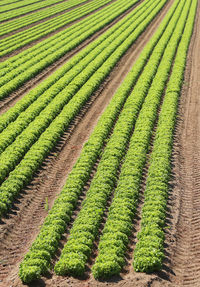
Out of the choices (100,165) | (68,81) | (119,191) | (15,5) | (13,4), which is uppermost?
(13,4)

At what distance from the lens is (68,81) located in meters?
35.4

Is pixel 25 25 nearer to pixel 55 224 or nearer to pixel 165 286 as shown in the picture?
pixel 55 224

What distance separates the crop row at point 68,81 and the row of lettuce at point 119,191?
5.35 m

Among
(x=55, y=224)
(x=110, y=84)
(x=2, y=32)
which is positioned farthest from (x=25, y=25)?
(x=55, y=224)

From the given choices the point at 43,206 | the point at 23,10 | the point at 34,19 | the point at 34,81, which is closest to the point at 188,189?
the point at 43,206

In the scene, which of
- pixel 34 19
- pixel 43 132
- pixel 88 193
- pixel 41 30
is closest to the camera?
pixel 88 193

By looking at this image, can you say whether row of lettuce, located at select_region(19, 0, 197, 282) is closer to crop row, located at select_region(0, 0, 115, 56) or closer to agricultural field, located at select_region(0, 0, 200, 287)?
agricultural field, located at select_region(0, 0, 200, 287)

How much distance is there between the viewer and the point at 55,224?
16547 mm

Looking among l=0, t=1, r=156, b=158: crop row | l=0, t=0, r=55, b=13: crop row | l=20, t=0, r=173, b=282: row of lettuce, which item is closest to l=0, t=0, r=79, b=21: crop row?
l=0, t=0, r=55, b=13: crop row

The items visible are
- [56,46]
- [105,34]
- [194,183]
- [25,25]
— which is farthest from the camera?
[25,25]

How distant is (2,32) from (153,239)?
5194cm

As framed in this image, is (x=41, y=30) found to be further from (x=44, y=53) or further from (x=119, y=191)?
(x=119, y=191)

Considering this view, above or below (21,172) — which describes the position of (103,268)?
below

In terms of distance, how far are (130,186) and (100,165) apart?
314 cm
